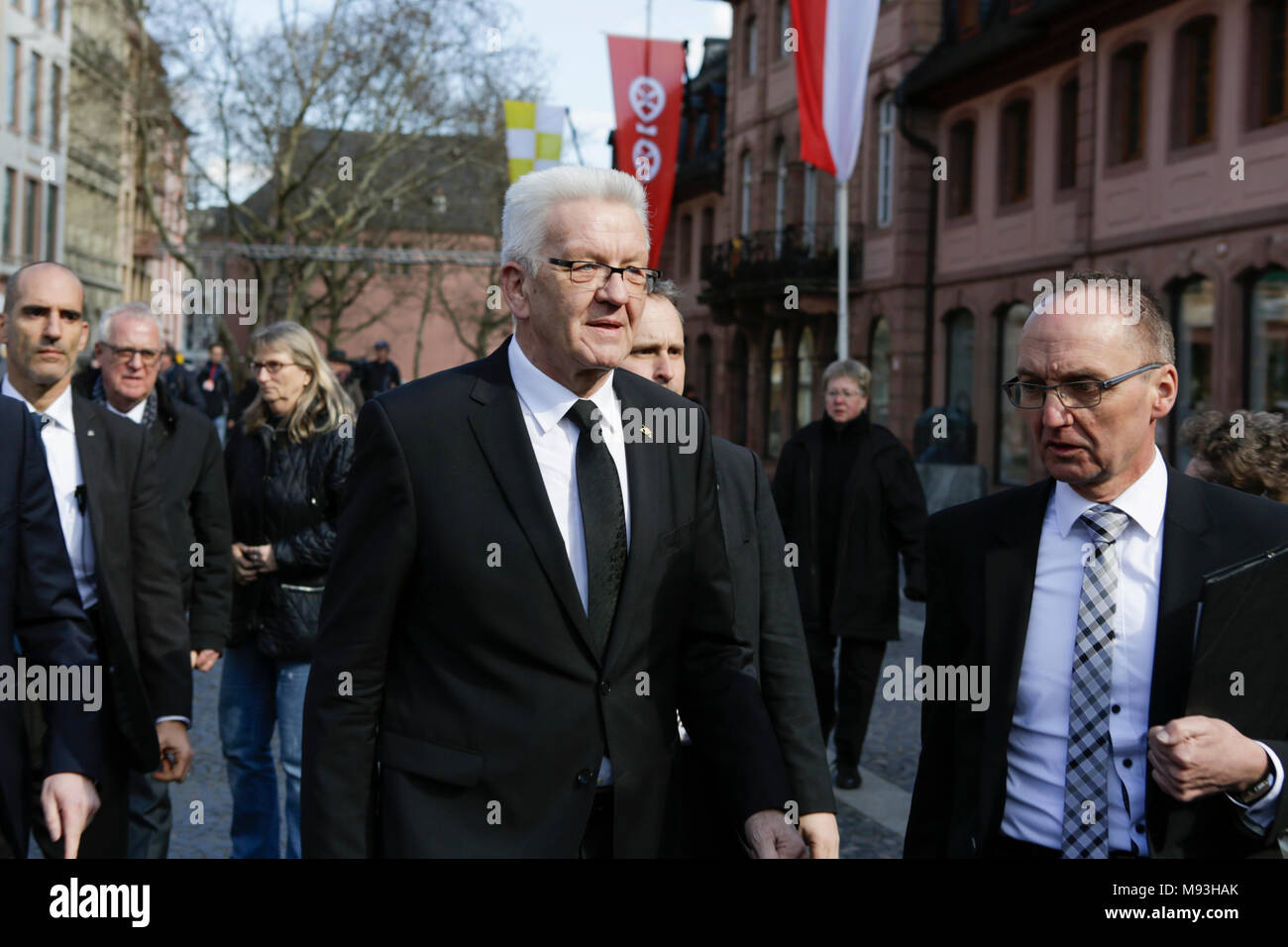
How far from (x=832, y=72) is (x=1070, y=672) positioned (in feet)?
39.4

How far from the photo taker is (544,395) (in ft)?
9.75

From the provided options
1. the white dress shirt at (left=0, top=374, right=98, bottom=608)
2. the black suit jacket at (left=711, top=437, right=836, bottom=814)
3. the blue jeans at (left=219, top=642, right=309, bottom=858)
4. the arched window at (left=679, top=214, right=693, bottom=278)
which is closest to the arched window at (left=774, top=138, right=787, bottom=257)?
the arched window at (left=679, top=214, right=693, bottom=278)

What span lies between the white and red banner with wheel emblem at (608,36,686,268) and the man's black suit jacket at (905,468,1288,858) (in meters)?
15.1

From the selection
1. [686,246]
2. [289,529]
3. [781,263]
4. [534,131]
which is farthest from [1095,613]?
[686,246]

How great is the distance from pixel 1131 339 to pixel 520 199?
1225 millimetres

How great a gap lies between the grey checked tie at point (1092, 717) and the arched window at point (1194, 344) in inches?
647

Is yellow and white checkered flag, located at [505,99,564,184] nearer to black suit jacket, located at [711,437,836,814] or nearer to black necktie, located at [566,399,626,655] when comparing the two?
black suit jacket, located at [711,437,836,814]

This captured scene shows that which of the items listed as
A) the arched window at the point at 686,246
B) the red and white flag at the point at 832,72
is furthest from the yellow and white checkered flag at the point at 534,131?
the arched window at the point at 686,246

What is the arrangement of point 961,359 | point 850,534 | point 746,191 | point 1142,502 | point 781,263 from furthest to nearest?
point 746,191 → point 781,263 → point 961,359 → point 850,534 → point 1142,502

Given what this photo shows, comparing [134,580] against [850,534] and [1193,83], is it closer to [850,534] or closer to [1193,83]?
[850,534]
